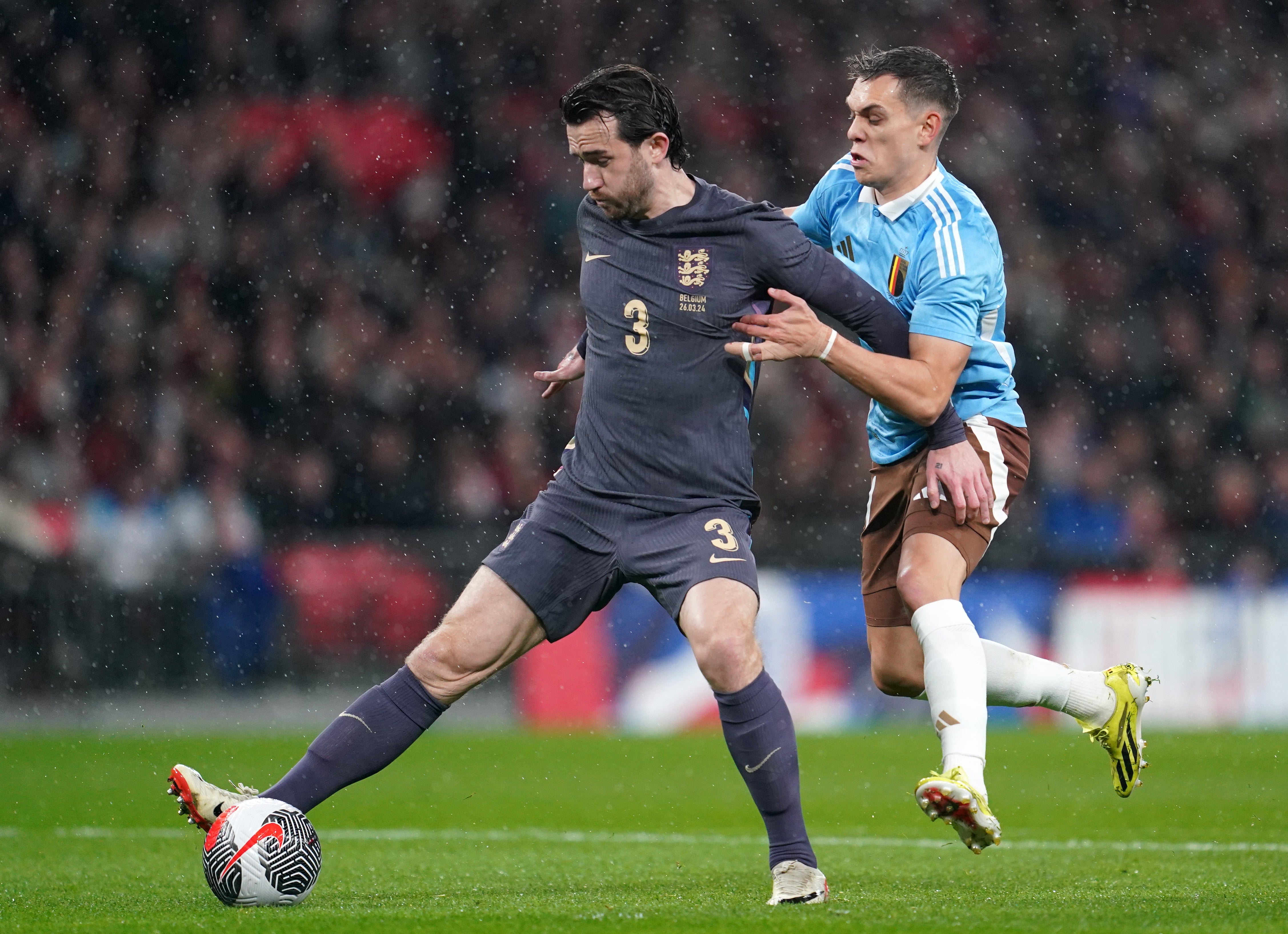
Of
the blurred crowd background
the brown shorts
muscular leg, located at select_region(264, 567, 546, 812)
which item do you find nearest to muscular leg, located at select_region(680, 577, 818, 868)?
muscular leg, located at select_region(264, 567, 546, 812)

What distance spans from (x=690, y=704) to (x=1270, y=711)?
3898 millimetres

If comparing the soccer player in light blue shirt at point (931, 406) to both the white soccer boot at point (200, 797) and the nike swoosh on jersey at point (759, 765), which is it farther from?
the white soccer boot at point (200, 797)

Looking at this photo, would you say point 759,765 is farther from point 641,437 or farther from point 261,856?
point 261,856

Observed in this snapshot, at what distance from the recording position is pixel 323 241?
1462 cm

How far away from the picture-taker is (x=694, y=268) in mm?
4309

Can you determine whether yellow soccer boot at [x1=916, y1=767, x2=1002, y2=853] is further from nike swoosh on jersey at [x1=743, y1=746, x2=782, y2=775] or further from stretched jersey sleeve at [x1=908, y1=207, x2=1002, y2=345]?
stretched jersey sleeve at [x1=908, y1=207, x2=1002, y2=345]

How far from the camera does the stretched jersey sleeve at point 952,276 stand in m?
4.41

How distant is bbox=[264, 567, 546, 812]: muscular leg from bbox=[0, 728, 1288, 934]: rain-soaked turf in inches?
13.0

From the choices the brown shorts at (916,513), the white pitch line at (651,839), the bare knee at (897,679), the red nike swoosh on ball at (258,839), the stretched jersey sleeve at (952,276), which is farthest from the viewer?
the white pitch line at (651,839)

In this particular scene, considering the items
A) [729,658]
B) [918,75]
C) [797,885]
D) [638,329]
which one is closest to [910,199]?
[918,75]

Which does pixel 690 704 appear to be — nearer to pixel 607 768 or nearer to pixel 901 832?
pixel 607 768

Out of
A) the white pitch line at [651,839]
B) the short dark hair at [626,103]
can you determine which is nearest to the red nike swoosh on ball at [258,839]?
the short dark hair at [626,103]

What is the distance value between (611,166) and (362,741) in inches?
63.0

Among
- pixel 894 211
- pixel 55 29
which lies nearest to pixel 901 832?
pixel 894 211
